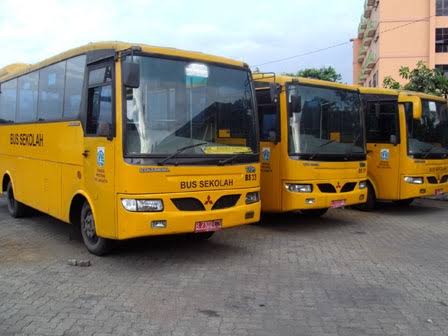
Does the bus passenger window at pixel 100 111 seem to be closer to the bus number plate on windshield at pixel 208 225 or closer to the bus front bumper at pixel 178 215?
the bus front bumper at pixel 178 215

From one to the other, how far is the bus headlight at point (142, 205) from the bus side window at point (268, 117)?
346cm

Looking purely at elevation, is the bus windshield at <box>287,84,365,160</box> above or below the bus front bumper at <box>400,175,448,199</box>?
above

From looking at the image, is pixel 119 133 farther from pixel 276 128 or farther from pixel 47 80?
pixel 276 128

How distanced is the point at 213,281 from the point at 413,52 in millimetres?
52731

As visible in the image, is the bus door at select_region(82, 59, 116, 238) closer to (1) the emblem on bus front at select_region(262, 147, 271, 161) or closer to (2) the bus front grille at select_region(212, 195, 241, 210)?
(2) the bus front grille at select_region(212, 195, 241, 210)

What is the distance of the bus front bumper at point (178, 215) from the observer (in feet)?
21.3

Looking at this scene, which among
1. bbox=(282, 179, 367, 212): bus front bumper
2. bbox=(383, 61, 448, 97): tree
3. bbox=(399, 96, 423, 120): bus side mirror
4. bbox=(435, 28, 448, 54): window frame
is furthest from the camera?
bbox=(435, 28, 448, 54): window frame

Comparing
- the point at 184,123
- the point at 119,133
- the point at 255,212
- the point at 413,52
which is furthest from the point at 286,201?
the point at 413,52

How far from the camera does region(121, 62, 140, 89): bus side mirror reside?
6.27 m

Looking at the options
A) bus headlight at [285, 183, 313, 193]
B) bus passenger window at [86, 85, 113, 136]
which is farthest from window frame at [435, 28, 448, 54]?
bus passenger window at [86, 85, 113, 136]

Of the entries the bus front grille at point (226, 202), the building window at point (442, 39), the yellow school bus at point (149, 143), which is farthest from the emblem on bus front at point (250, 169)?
the building window at point (442, 39)

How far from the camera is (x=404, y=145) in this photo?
11.5 m

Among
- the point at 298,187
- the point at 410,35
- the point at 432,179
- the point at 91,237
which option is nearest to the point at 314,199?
the point at 298,187

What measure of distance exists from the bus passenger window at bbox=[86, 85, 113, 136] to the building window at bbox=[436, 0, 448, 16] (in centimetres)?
5201
